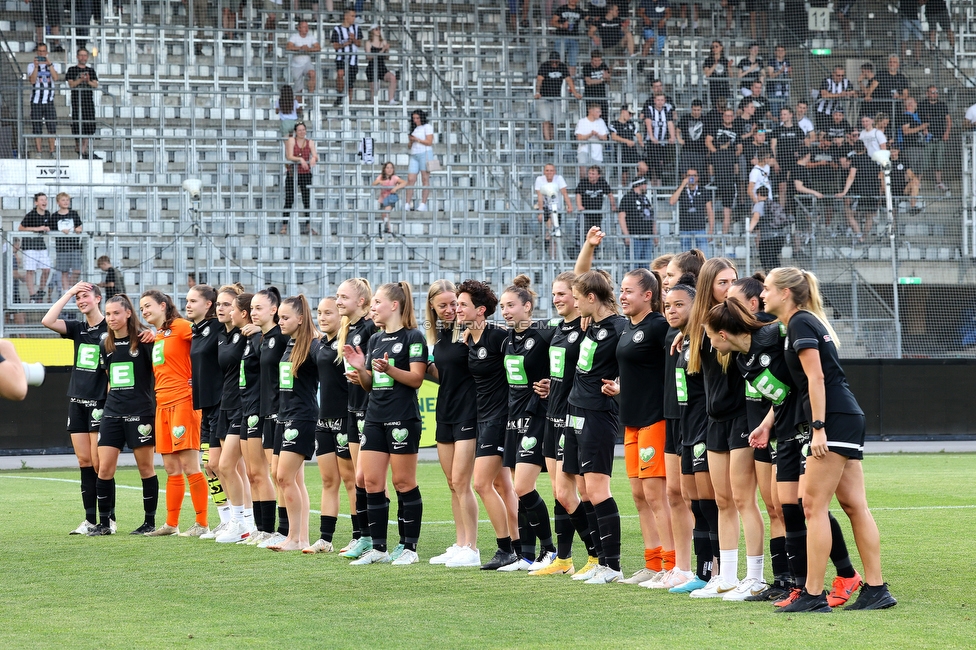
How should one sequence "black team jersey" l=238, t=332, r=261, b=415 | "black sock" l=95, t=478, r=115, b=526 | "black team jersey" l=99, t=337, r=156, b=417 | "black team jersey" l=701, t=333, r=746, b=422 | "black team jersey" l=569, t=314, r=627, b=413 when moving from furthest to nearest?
"black team jersey" l=99, t=337, r=156, b=417
"black sock" l=95, t=478, r=115, b=526
"black team jersey" l=238, t=332, r=261, b=415
"black team jersey" l=569, t=314, r=627, b=413
"black team jersey" l=701, t=333, r=746, b=422

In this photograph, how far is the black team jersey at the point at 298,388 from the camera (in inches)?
394

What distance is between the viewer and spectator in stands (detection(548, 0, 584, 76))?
87.2 feet

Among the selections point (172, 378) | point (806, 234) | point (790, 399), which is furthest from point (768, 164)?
point (790, 399)

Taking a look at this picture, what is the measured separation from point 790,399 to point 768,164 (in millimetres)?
18539

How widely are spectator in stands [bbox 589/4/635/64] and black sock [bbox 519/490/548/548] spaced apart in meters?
19.6

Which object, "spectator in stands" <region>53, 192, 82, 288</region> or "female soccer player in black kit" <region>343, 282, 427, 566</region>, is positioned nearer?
"female soccer player in black kit" <region>343, 282, 427, 566</region>

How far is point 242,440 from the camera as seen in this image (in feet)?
34.7

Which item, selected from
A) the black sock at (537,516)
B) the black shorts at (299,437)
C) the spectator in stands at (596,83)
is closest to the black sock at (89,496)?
the black shorts at (299,437)

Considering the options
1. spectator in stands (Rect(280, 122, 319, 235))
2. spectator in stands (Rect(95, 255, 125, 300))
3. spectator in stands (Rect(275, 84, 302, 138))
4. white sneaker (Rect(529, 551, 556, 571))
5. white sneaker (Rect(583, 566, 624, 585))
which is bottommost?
white sneaker (Rect(529, 551, 556, 571))

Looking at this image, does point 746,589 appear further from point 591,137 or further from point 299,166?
point 591,137

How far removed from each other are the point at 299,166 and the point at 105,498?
40.7ft

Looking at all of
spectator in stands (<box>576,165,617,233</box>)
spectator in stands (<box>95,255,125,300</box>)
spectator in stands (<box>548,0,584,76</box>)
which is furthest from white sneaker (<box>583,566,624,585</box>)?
spectator in stands (<box>548,0,584,76</box>)

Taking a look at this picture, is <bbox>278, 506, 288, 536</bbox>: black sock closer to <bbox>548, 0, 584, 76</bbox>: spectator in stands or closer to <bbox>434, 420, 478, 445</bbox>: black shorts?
<bbox>434, 420, 478, 445</bbox>: black shorts

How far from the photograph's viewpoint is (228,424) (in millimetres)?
10938
